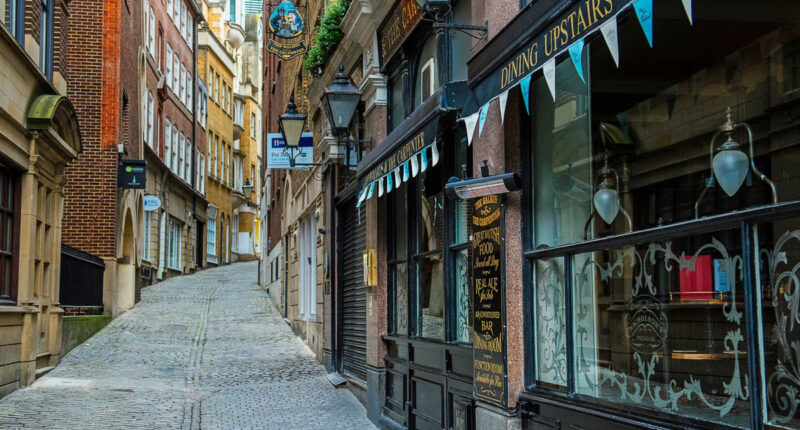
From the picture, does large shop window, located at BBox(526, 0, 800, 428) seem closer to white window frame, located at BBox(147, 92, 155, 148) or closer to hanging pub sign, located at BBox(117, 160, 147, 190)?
hanging pub sign, located at BBox(117, 160, 147, 190)

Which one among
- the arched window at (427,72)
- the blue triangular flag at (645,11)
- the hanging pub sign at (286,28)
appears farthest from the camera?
the hanging pub sign at (286,28)

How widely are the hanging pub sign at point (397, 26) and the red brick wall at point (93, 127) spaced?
1275 centimetres

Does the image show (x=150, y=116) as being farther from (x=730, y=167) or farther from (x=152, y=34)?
(x=730, y=167)

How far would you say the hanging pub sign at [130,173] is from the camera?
72.1 ft

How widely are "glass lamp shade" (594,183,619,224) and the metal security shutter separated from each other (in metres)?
6.88

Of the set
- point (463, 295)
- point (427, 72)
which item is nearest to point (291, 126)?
point (427, 72)

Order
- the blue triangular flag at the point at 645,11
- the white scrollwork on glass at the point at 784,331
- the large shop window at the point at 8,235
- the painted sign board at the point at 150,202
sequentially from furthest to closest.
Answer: the painted sign board at the point at 150,202
the large shop window at the point at 8,235
the blue triangular flag at the point at 645,11
the white scrollwork on glass at the point at 784,331

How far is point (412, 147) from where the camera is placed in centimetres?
805

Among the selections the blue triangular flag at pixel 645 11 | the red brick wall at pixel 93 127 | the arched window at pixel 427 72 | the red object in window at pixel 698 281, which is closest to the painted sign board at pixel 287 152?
the red brick wall at pixel 93 127

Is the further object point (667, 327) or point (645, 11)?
point (667, 327)

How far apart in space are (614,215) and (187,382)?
10.3 metres

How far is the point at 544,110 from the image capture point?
613 cm

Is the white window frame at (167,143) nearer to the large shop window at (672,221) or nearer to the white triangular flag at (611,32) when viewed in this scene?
the large shop window at (672,221)

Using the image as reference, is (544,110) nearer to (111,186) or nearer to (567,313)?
(567,313)
